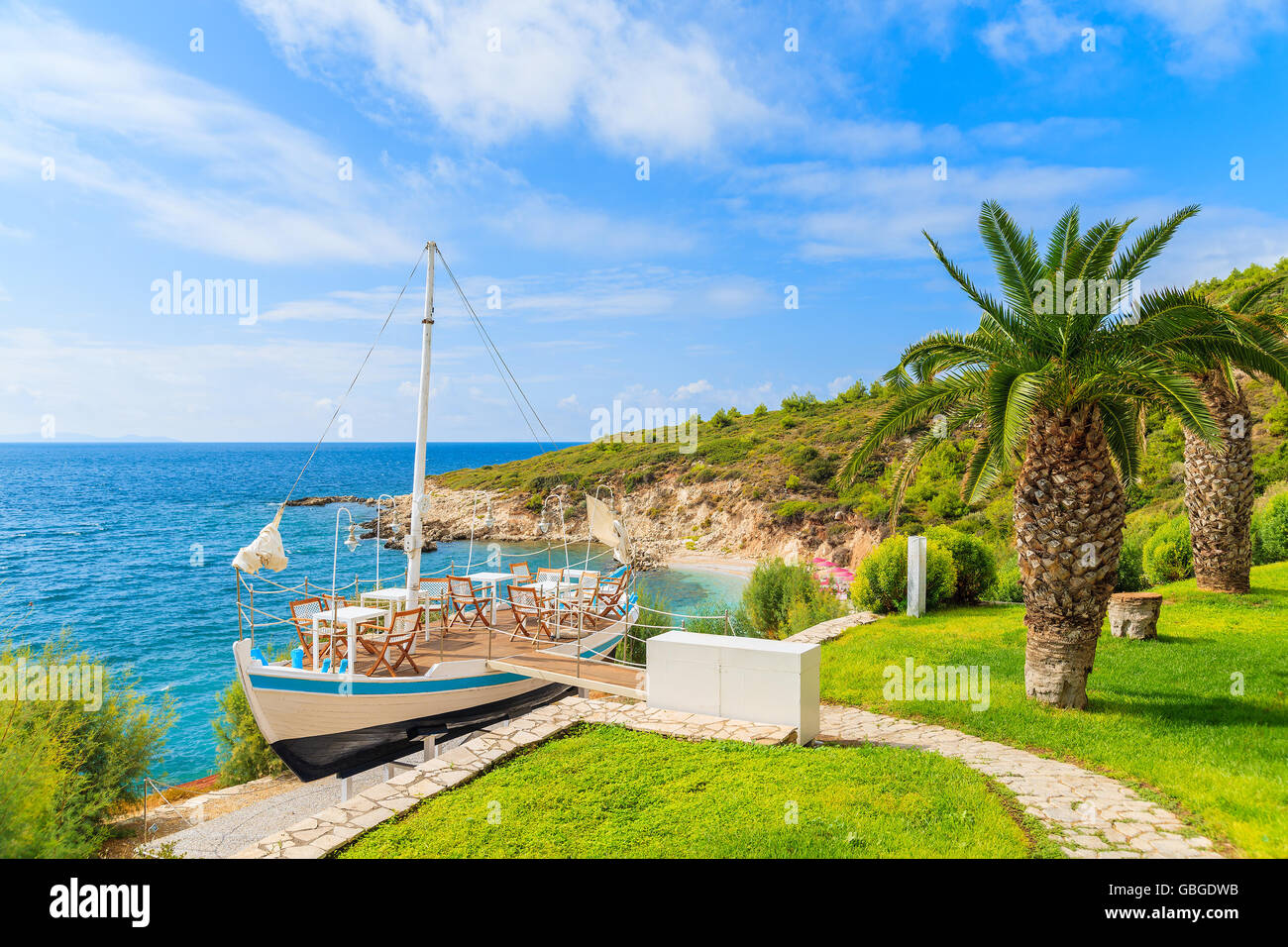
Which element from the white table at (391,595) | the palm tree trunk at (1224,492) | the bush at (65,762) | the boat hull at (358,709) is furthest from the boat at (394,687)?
the palm tree trunk at (1224,492)

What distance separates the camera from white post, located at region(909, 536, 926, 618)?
14211 mm

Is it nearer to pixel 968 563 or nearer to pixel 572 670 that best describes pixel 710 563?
pixel 968 563

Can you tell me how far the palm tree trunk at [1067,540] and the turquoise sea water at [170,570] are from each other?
→ 15.2 m

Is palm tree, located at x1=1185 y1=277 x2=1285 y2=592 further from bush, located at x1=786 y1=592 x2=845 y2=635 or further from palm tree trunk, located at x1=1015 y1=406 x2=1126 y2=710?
palm tree trunk, located at x1=1015 y1=406 x2=1126 y2=710

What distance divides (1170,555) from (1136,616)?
6.26m

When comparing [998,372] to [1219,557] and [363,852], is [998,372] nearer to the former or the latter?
[363,852]

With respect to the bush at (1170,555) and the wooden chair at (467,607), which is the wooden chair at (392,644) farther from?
the bush at (1170,555)

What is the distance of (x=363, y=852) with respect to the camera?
16.4 feet

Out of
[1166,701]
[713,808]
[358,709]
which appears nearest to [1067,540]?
[1166,701]

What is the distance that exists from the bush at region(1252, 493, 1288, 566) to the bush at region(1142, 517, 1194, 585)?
1.78 m

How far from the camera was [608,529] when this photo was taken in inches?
552

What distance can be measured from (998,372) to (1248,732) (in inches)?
174
